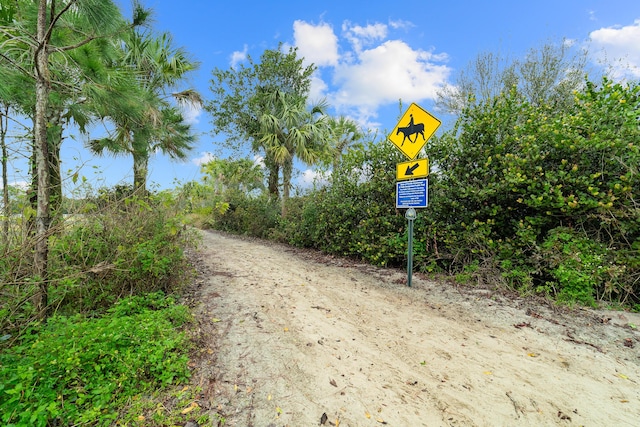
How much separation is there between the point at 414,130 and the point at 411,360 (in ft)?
11.7

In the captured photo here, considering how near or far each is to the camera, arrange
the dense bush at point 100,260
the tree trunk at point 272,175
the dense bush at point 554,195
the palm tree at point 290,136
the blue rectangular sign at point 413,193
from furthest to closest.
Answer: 1. the tree trunk at point 272,175
2. the palm tree at point 290,136
3. the blue rectangular sign at point 413,193
4. the dense bush at point 554,195
5. the dense bush at point 100,260

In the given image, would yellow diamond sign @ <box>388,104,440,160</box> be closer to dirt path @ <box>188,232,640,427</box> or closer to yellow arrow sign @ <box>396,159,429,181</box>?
yellow arrow sign @ <box>396,159,429,181</box>

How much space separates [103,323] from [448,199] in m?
5.05

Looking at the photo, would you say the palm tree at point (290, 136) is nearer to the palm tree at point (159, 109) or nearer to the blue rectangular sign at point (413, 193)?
the palm tree at point (159, 109)

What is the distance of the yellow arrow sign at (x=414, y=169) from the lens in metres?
4.48

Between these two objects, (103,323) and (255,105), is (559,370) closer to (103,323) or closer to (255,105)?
(103,323)

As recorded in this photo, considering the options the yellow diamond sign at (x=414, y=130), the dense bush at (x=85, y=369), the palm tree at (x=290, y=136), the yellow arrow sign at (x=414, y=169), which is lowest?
the dense bush at (x=85, y=369)

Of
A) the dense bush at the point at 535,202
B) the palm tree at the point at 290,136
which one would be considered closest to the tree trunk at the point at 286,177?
the palm tree at the point at 290,136

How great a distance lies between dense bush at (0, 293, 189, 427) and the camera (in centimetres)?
173

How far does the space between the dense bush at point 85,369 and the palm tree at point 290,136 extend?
8150 mm

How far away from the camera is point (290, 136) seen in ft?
35.5

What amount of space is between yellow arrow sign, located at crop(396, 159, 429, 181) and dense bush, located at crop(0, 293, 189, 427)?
3945 mm

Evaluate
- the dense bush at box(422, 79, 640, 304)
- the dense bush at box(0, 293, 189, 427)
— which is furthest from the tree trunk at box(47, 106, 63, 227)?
the dense bush at box(422, 79, 640, 304)

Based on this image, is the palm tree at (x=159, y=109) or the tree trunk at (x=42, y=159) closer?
the tree trunk at (x=42, y=159)
